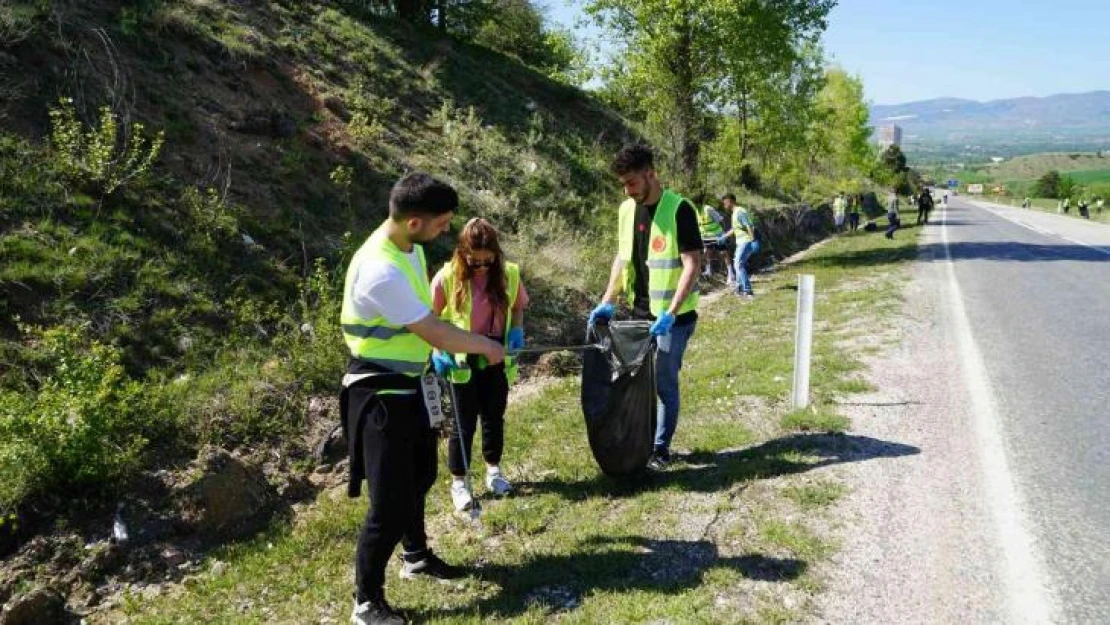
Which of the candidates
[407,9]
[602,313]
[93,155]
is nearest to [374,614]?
[602,313]

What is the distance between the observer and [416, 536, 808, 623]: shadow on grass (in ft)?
11.8

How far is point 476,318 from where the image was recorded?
15.4 ft

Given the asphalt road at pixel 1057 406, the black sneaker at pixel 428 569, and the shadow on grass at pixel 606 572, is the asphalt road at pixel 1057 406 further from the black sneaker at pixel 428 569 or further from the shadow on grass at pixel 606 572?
the black sneaker at pixel 428 569

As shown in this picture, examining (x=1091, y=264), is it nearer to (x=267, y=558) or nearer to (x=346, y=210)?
(x=346, y=210)

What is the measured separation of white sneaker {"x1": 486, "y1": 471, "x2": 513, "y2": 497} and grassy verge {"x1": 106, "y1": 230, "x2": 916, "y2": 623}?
0.28 ft

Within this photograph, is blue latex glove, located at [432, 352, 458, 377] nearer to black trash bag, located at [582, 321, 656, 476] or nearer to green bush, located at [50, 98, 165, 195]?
black trash bag, located at [582, 321, 656, 476]

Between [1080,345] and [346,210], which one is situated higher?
[346,210]

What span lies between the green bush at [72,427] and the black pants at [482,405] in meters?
2.19

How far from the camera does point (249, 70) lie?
10.9m

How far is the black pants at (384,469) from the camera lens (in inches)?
131

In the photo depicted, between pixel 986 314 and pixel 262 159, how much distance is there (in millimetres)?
9904

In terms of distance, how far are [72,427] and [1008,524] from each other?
5686 mm

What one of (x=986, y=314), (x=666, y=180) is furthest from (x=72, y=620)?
(x=666, y=180)

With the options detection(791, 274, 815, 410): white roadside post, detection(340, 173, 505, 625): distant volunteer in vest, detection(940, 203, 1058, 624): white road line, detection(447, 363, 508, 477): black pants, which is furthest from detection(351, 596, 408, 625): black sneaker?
detection(791, 274, 815, 410): white roadside post
